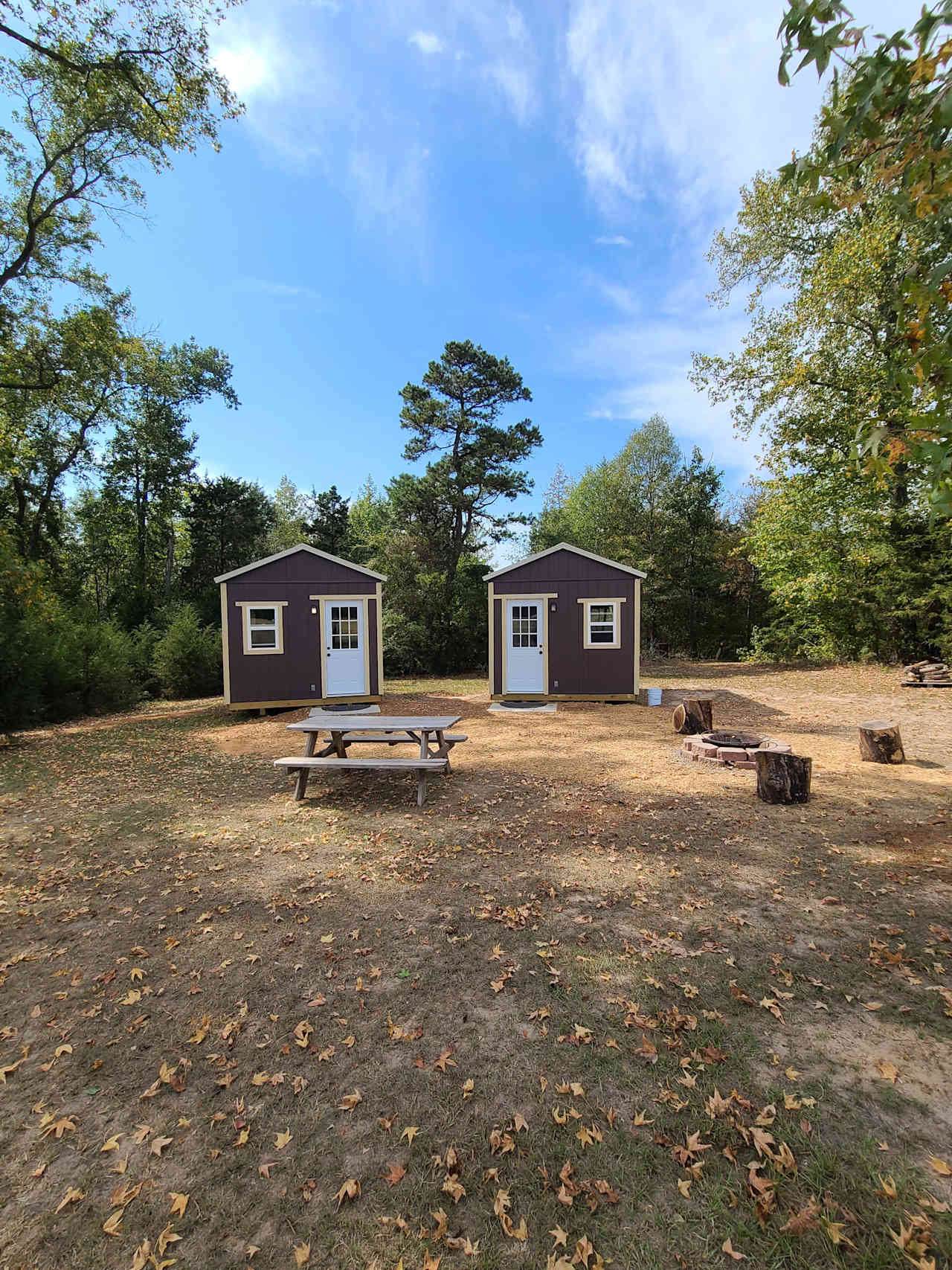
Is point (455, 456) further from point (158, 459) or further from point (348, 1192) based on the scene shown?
point (348, 1192)

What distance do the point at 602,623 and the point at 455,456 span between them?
10.8m

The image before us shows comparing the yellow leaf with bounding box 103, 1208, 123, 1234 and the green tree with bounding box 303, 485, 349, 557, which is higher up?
the green tree with bounding box 303, 485, 349, 557

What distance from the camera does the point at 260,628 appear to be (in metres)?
12.0

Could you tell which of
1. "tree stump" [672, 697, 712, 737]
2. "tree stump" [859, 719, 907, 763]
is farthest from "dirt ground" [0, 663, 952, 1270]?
"tree stump" [672, 697, 712, 737]

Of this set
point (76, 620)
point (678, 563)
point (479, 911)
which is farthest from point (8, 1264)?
point (678, 563)

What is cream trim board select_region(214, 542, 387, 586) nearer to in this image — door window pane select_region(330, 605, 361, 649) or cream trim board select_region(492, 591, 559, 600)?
door window pane select_region(330, 605, 361, 649)

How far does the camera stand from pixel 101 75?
9992 millimetres

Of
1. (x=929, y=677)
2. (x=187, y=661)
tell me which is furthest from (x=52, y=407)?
(x=929, y=677)

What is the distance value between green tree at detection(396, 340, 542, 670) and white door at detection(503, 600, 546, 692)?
7606 millimetres

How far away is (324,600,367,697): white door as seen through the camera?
12258 millimetres

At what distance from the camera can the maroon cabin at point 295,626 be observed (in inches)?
470

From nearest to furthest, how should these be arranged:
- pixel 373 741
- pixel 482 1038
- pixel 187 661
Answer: pixel 482 1038, pixel 373 741, pixel 187 661

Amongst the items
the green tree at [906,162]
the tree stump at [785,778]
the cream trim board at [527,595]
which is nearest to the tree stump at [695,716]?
the tree stump at [785,778]

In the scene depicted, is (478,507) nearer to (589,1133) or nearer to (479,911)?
(479,911)
